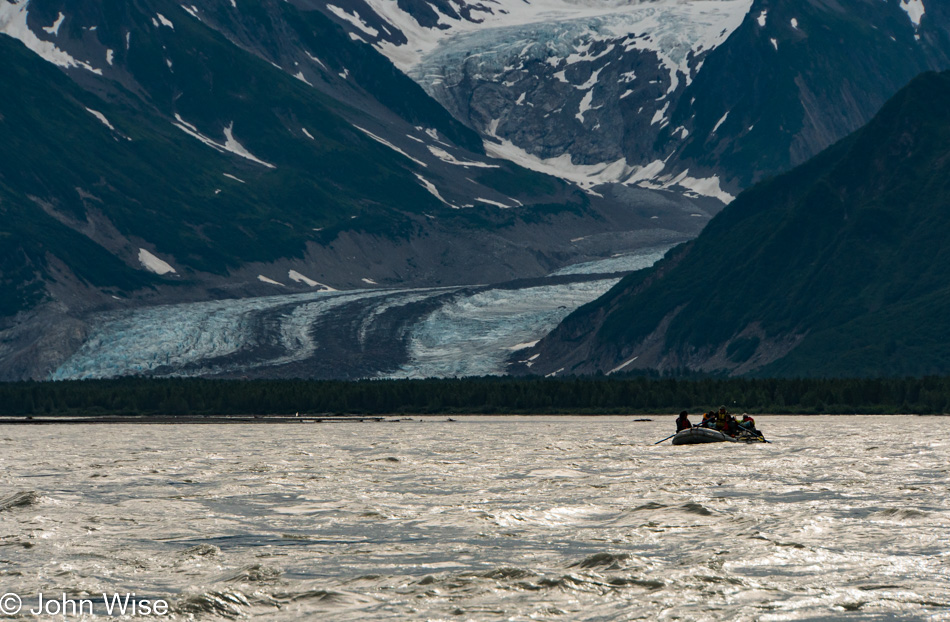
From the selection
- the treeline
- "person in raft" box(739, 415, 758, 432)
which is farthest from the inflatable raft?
the treeline

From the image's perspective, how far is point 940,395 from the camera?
554 ft

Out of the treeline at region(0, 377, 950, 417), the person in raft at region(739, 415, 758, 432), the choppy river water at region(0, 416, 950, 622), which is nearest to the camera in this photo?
the choppy river water at region(0, 416, 950, 622)

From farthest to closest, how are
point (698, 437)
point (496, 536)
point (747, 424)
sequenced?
point (747, 424)
point (698, 437)
point (496, 536)

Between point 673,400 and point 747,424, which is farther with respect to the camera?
point 673,400

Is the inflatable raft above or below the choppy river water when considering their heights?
above

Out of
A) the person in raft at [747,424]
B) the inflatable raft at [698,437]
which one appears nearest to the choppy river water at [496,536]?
the inflatable raft at [698,437]

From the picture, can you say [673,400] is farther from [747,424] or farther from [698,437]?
[698,437]

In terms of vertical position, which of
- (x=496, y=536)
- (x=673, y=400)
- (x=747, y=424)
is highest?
(x=673, y=400)

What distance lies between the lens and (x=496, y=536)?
137 ft

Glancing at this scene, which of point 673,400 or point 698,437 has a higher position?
point 673,400

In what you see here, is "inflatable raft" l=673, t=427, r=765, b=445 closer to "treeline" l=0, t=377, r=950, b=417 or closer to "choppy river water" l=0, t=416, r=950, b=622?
"choppy river water" l=0, t=416, r=950, b=622

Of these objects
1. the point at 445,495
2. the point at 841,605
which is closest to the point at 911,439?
the point at 445,495

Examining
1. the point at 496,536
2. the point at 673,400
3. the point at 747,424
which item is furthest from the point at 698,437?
the point at 673,400

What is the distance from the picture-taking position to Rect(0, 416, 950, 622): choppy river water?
3148 centimetres
